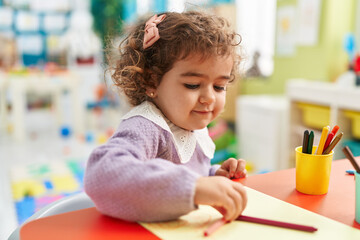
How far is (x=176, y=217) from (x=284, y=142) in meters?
2.20

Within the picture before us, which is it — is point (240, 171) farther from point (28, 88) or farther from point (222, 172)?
point (28, 88)

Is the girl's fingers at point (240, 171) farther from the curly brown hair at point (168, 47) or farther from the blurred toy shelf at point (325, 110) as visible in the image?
the blurred toy shelf at point (325, 110)

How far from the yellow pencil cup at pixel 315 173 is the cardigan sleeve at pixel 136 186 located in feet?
0.84

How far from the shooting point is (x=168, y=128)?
2.34ft

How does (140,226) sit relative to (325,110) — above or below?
above

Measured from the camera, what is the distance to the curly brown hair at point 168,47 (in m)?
0.72

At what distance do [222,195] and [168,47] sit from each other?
326 millimetres

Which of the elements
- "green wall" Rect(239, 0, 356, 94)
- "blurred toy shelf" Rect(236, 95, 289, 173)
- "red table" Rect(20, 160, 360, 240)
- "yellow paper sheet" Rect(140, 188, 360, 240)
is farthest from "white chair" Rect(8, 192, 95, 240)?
"green wall" Rect(239, 0, 356, 94)

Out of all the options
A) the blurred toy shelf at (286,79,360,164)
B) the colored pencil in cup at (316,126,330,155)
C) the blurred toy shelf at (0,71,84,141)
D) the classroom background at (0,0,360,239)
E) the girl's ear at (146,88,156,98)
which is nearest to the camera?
the colored pencil in cup at (316,126,330,155)

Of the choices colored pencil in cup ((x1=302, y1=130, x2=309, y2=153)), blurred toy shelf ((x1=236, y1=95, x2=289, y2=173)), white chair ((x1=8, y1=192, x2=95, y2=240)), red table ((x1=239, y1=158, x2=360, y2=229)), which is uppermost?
colored pencil in cup ((x1=302, y1=130, x2=309, y2=153))

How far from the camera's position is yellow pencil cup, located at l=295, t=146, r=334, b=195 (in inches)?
26.7

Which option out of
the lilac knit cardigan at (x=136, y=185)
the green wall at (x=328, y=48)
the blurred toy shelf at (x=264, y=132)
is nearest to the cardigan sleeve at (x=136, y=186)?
the lilac knit cardigan at (x=136, y=185)

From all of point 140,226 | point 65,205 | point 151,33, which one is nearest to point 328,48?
point 151,33

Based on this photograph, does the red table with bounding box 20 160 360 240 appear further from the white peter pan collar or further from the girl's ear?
the girl's ear
